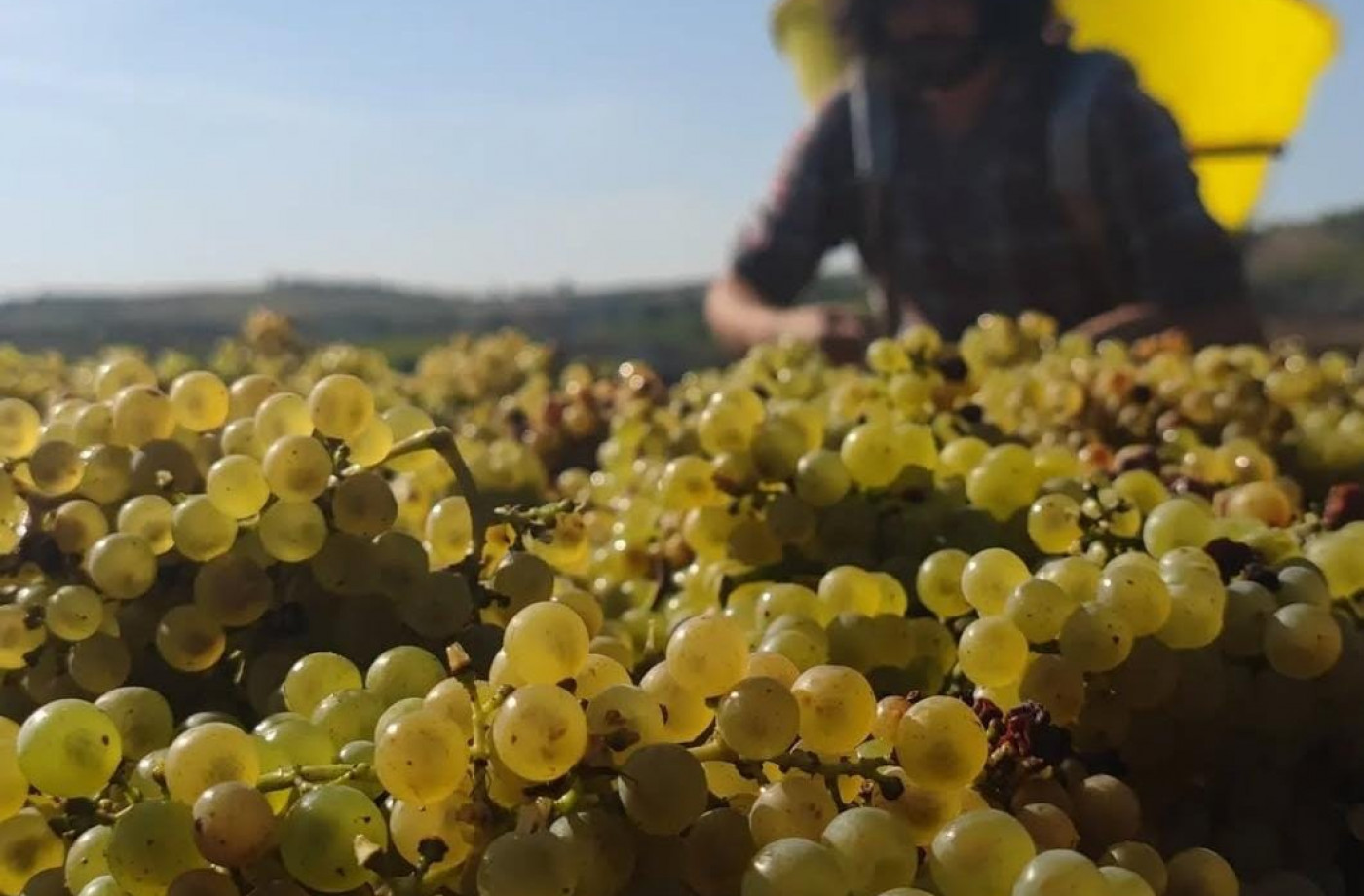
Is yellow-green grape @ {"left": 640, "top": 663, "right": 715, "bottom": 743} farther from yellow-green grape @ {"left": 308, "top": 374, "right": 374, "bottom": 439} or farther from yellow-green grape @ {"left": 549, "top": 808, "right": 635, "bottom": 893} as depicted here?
yellow-green grape @ {"left": 308, "top": 374, "right": 374, "bottom": 439}

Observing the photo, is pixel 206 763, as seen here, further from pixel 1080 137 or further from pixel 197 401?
pixel 1080 137

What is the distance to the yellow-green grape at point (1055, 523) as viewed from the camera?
700 millimetres

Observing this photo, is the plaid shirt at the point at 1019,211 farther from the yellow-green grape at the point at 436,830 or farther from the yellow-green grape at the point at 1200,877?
the yellow-green grape at the point at 436,830

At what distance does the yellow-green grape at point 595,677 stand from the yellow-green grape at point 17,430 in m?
0.36

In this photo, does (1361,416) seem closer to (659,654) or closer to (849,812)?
(659,654)

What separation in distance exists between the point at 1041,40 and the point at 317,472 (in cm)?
251

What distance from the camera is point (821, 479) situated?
2.55 feet

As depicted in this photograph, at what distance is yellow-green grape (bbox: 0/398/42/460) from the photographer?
0.69 m

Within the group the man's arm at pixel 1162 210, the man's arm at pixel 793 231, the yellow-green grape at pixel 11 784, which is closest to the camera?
the yellow-green grape at pixel 11 784

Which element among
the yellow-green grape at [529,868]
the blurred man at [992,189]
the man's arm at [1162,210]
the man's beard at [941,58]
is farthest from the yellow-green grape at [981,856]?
the man's beard at [941,58]

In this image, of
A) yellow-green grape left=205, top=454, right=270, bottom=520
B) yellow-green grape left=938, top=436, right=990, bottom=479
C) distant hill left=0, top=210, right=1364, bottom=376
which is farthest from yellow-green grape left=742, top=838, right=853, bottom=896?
distant hill left=0, top=210, right=1364, bottom=376

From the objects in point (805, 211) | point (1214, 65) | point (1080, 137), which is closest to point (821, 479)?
point (1080, 137)

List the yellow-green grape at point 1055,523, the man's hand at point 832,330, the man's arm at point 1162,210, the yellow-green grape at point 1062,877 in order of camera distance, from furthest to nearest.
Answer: the man's arm at point 1162,210
the man's hand at point 832,330
the yellow-green grape at point 1055,523
the yellow-green grape at point 1062,877

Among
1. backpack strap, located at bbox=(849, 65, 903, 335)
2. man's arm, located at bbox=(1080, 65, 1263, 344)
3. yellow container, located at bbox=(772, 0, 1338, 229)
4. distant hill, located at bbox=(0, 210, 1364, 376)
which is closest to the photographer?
man's arm, located at bbox=(1080, 65, 1263, 344)
